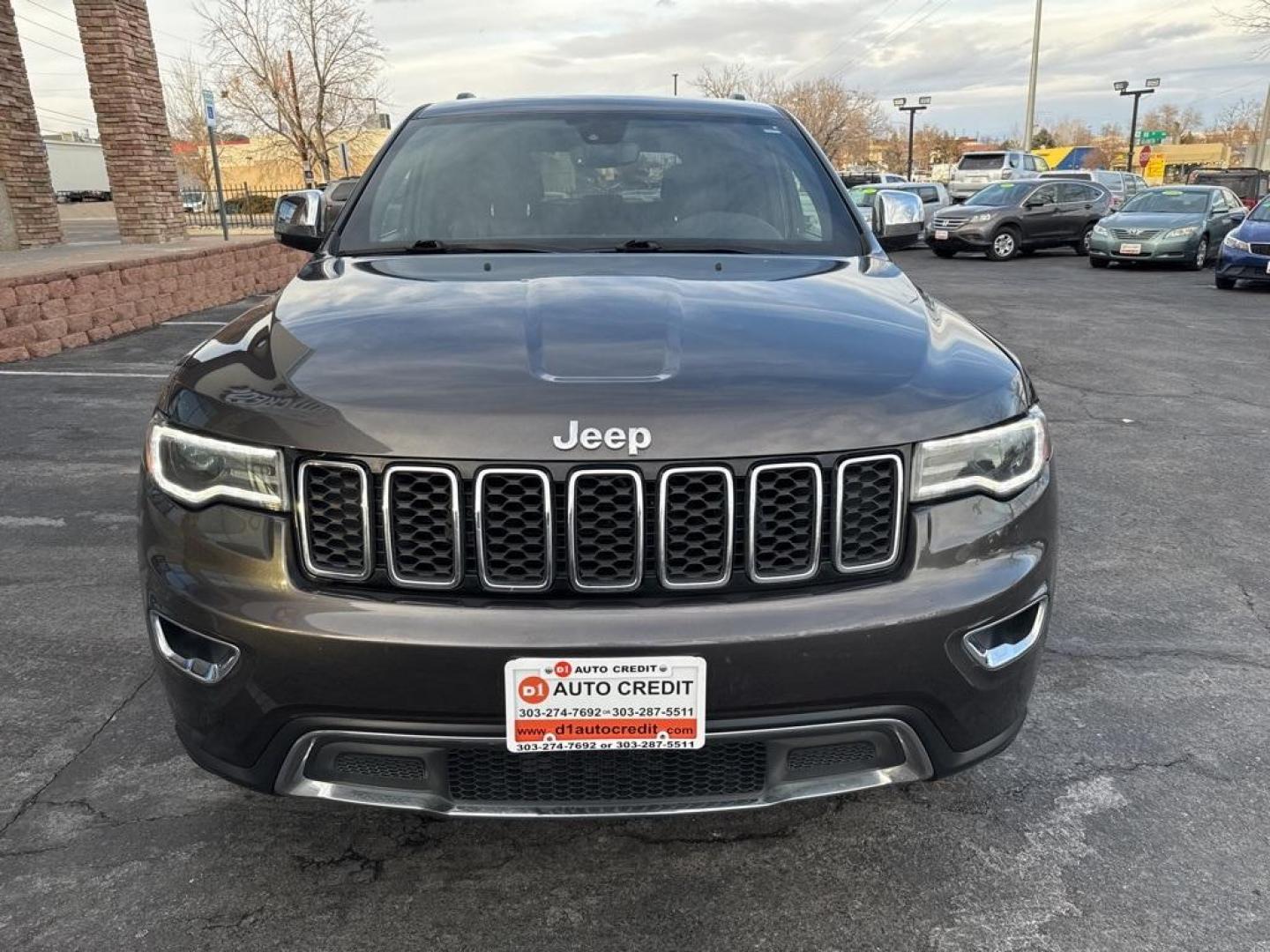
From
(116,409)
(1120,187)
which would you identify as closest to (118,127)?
(116,409)

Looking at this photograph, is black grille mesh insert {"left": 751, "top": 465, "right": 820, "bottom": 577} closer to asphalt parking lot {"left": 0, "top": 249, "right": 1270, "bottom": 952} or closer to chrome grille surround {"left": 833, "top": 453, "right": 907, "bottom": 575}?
chrome grille surround {"left": 833, "top": 453, "right": 907, "bottom": 575}

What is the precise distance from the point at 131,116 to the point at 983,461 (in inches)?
623

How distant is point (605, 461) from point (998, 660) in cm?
89

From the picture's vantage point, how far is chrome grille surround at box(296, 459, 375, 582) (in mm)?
1846

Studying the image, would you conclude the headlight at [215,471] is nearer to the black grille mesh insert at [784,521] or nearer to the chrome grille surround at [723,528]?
the chrome grille surround at [723,528]

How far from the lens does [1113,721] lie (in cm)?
292

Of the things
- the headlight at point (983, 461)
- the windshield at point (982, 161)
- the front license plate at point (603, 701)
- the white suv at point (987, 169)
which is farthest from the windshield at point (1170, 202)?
the front license plate at point (603, 701)

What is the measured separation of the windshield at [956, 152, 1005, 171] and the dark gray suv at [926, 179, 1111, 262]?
1107 centimetres

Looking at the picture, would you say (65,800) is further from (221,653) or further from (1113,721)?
(1113,721)

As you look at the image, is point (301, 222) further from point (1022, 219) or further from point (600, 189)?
point (1022, 219)

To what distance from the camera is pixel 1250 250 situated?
13953 millimetres

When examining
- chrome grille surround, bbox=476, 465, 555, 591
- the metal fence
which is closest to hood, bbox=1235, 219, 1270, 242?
chrome grille surround, bbox=476, 465, 555, 591

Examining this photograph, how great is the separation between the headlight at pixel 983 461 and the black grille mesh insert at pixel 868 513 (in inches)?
2.3

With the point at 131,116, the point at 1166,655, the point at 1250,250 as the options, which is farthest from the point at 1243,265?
the point at 131,116
